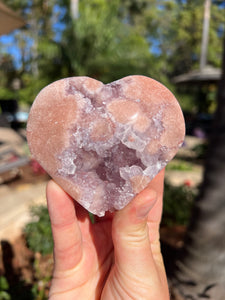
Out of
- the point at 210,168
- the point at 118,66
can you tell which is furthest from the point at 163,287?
the point at 118,66

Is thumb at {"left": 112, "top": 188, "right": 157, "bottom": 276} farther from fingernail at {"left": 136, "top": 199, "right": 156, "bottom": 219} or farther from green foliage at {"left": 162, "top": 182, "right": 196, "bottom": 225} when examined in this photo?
green foliage at {"left": 162, "top": 182, "right": 196, "bottom": 225}

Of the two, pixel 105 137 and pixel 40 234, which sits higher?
pixel 105 137

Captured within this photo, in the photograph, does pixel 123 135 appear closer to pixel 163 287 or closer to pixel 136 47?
pixel 163 287

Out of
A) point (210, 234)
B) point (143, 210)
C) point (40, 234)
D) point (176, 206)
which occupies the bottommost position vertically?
point (176, 206)

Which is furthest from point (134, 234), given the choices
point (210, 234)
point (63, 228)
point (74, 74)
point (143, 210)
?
point (74, 74)

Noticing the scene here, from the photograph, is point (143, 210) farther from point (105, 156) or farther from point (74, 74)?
point (74, 74)

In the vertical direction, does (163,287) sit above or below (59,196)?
below

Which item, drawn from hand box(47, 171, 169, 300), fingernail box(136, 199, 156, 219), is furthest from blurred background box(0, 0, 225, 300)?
fingernail box(136, 199, 156, 219)

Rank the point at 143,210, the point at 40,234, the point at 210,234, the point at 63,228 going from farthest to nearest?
the point at 40,234, the point at 210,234, the point at 63,228, the point at 143,210
